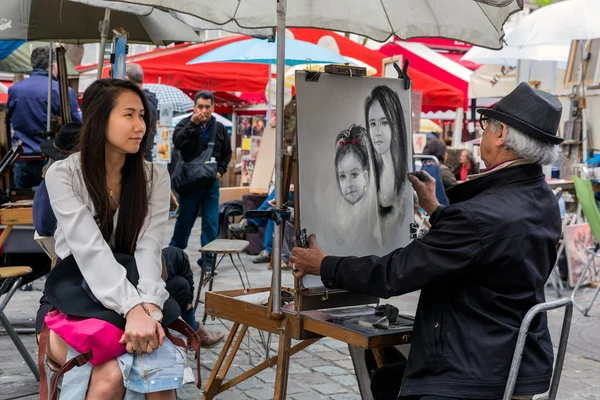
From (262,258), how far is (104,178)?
6012mm

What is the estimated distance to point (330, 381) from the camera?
457cm

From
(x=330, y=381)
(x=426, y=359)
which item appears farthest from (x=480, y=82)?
(x=426, y=359)

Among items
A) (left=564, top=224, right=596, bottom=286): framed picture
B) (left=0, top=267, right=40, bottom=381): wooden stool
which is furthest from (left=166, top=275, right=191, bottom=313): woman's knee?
(left=564, top=224, right=596, bottom=286): framed picture

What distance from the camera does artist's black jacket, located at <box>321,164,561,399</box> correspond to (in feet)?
8.21

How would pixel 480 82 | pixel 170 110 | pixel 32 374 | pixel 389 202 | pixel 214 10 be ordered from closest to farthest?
pixel 214 10
pixel 389 202
pixel 32 374
pixel 170 110
pixel 480 82

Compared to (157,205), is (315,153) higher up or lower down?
higher up

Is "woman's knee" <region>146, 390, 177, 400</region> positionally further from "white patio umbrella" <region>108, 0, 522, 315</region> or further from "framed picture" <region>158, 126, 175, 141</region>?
"framed picture" <region>158, 126, 175, 141</region>

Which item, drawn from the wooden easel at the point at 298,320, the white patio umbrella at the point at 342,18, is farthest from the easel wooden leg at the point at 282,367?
the white patio umbrella at the point at 342,18

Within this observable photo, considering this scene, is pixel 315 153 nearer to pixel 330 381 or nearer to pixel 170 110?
pixel 330 381

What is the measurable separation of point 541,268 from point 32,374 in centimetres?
296

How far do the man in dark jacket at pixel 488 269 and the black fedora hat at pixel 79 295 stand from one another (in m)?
0.75

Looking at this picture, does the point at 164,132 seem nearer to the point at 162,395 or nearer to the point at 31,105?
the point at 31,105

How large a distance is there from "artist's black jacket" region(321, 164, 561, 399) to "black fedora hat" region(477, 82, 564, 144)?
0.39 ft

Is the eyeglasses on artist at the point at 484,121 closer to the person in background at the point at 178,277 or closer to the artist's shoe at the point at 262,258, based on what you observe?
the person in background at the point at 178,277
